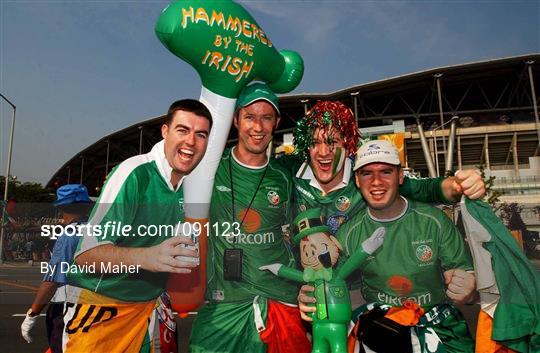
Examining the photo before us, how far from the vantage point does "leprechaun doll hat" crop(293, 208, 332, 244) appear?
94.1 inches

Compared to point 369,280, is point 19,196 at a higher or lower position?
higher

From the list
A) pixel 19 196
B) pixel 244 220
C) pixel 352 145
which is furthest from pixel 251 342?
pixel 19 196

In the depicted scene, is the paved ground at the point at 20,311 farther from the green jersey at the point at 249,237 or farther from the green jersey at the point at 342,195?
the green jersey at the point at 249,237

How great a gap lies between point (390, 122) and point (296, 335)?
105 ft

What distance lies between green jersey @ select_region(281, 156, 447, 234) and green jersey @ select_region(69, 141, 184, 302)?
0.77m

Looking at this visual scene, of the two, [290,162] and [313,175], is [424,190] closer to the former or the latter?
[313,175]

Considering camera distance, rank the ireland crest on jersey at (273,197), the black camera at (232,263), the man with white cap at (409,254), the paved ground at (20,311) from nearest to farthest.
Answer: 1. the man with white cap at (409,254)
2. the black camera at (232,263)
3. the ireland crest on jersey at (273,197)
4. the paved ground at (20,311)

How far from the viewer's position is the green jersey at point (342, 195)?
249 centimetres

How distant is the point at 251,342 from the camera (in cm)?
247

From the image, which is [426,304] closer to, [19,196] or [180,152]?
[180,152]

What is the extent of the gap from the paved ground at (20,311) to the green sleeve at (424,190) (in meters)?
0.67

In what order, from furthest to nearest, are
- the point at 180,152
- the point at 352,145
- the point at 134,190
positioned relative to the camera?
1. the point at 352,145
2. the point at 180,152
3. the point at 134,190

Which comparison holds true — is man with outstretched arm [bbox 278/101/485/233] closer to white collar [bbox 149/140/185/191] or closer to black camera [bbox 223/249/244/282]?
black camera [bbox 223/249/244/282]

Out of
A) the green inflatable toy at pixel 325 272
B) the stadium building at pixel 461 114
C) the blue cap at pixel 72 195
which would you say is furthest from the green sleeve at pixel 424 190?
the stadium building at pixel 461 114
